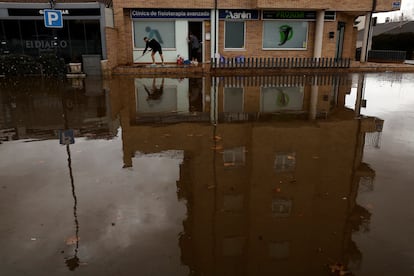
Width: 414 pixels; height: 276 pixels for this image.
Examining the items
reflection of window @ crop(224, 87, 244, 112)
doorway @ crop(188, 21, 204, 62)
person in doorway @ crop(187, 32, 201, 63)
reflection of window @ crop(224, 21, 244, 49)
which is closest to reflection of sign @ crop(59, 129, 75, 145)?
reflection of window @ crop(224, 87, 244, 112)

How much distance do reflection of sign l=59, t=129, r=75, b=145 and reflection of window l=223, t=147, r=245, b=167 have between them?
3088 millimetres

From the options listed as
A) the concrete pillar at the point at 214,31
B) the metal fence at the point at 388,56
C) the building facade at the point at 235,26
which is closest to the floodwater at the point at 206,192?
the building facade at the point at 235,26

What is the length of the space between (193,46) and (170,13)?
237 centimetres

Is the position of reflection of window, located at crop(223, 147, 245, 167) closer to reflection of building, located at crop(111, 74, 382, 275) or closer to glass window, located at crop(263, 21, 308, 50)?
reflection of building, located at crop(111, 74, 382, 275)

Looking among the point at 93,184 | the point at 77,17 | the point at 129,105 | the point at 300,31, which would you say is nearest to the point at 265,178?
the point at 93,184

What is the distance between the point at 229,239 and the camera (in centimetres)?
374

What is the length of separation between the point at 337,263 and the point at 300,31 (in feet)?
73.7

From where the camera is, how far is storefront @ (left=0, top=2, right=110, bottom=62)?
1947cm

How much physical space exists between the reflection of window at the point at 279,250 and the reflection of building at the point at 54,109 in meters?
4.96

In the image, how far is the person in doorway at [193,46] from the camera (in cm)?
2239

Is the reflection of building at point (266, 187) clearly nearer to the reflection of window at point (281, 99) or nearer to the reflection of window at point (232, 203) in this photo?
the reflection of window at point (232, 203)

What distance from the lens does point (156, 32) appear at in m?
22.5

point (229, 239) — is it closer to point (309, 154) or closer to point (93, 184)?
point (93, 184)

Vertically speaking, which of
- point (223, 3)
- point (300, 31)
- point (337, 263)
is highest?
point (223, 3)
